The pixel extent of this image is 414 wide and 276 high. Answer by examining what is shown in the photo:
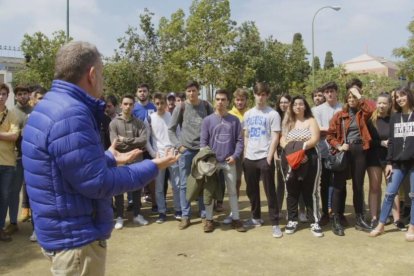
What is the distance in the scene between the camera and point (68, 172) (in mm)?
2092

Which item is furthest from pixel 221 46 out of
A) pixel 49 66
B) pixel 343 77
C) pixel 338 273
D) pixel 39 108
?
pixel 39 108

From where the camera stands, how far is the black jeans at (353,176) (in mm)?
6109

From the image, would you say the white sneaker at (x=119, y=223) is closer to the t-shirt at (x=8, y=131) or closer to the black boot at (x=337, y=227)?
the t-shirt at (x=8, y=131)

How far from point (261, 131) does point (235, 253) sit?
1.89 metres

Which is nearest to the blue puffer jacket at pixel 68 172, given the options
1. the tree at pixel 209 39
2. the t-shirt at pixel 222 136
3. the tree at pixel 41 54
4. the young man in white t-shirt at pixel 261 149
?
the t-shirt at pixel 222 136

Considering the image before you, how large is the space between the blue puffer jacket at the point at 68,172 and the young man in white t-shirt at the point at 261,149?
13.7ft

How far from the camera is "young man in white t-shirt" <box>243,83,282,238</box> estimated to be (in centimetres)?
629

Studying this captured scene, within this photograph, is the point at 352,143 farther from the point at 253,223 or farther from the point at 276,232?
the point at 253,223

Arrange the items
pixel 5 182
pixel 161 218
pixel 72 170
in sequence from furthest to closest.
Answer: pixel 161 218 < pixel 5 182 < pixel 72 170

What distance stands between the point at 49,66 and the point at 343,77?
929 inches

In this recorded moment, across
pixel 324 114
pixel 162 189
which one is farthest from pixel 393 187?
pixel 162 189

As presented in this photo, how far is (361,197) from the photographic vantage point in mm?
6254

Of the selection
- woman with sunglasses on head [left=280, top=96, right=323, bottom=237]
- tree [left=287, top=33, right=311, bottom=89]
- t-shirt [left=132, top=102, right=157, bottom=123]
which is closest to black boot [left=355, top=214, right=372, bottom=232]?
woman with sunglasses on head [left=280, top=96, right=323, bottom=237]

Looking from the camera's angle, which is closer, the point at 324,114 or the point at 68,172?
the point at 68,172
